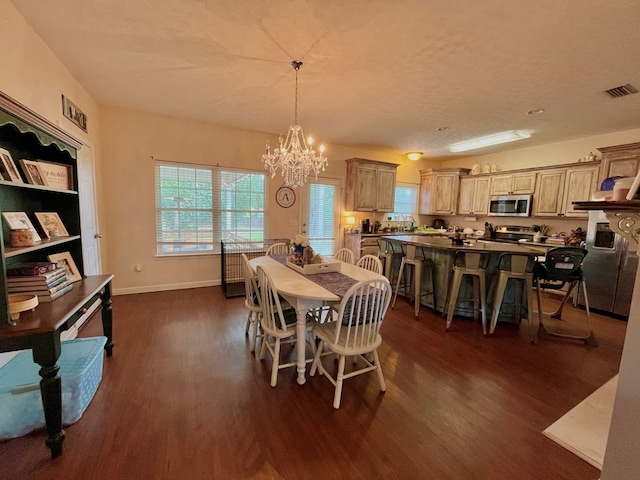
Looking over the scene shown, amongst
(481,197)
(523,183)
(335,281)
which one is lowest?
(335,281)

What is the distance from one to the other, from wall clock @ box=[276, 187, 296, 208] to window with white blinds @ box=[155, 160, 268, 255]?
0.27 metres

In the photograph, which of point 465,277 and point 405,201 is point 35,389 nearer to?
point 465,277

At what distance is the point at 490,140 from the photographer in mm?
4941

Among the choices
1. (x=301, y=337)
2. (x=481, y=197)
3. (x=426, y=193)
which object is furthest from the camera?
(x=426, y=193)

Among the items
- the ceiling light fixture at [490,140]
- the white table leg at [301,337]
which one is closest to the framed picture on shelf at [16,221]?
the white table leg at [301,337]

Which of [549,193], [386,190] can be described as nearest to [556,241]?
[549,193]

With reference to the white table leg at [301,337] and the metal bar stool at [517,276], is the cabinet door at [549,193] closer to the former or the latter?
the metal bar stool at [517,276]

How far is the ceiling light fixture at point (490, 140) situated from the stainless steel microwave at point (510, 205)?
1.12 meters

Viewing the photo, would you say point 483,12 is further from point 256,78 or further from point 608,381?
point 608,381

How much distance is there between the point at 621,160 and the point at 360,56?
4172mm

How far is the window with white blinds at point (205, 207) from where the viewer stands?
441 cm

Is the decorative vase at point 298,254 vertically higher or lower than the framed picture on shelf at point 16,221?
lower

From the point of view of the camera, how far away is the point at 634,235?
4.15 feet

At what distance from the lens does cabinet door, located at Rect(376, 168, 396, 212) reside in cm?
598
